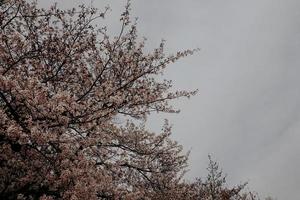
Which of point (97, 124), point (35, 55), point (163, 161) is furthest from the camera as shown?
point (163, 161)

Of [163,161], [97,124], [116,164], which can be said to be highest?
[163,161]

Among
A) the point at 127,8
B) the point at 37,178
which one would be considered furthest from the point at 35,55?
the point at 37,178

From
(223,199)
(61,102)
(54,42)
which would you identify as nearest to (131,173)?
(223,199)

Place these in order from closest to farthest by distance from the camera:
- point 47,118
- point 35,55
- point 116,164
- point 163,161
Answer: point 47,118
point 35,55
point 116,164
point 163,161

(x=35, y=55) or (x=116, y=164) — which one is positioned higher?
(x=35, y=55)

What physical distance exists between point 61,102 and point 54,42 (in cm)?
516

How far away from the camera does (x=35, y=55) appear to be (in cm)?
1314

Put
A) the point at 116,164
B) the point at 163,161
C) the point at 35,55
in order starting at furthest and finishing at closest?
1. the point at 163,161
2. the point at 116,164
3. the point at 35,55

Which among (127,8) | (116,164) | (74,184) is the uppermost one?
(127,8)

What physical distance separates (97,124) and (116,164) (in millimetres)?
4239

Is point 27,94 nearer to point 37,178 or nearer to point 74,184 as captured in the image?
point 74,184

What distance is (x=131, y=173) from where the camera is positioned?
16.8 m

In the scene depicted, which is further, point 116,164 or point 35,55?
point 116,164

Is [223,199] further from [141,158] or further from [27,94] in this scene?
[27,94]
